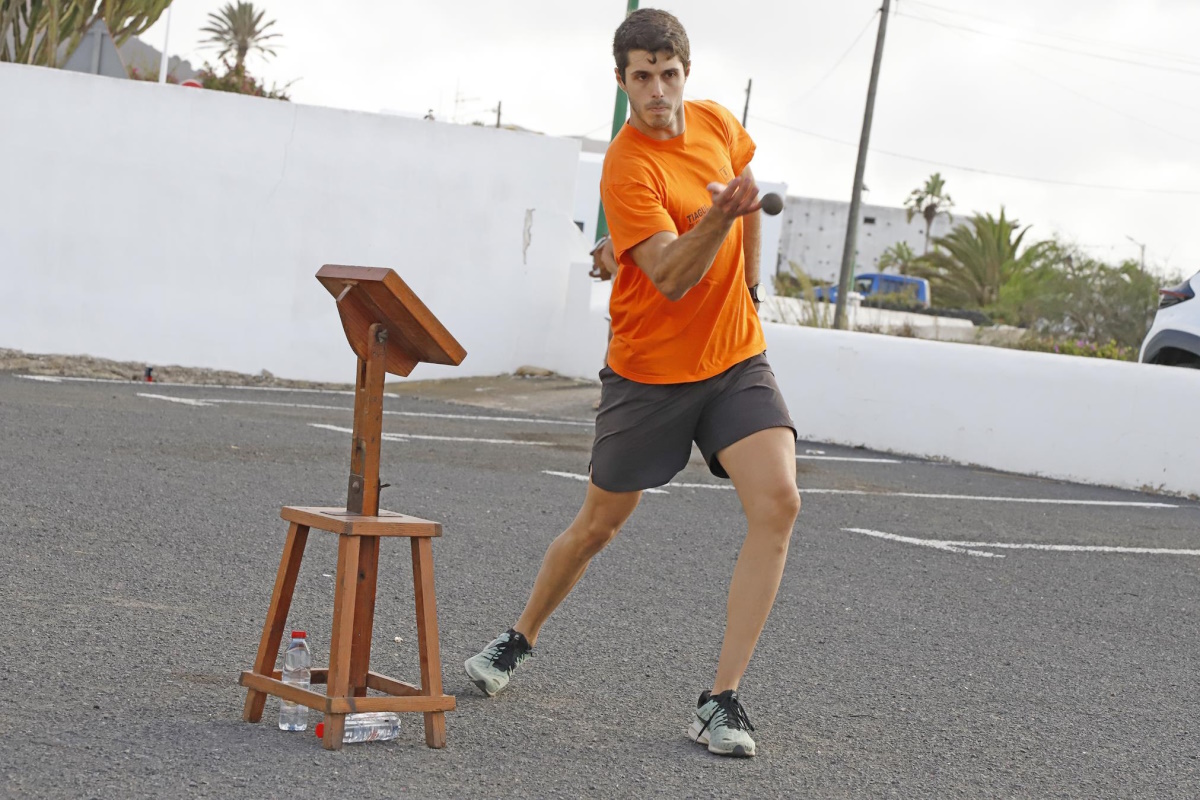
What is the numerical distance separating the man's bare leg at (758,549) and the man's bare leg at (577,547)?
39cm

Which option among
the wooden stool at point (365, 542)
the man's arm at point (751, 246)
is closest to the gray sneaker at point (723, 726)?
the wooden stool at point (365, 542)

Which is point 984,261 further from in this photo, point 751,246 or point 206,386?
point 751,246

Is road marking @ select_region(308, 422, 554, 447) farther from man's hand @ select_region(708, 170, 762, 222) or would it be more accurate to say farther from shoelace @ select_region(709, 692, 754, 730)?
man's hand @ select_region(708, 170, 762, 222)

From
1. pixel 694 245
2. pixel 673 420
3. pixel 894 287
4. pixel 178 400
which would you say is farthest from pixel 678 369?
pixel 894 287

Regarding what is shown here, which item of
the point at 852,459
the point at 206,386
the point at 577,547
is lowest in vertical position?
the point at 206,386

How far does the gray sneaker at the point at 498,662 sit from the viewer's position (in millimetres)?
4332

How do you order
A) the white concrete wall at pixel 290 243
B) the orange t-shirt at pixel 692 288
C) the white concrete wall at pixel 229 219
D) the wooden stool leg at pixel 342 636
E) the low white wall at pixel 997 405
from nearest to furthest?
the wooden stool leg at pixel 342 636 < the orange t-shirt at pixel 692 288 < the low white wall at pixel 997 405 < the white concrete wall at pixel 290 243 < the white concrete wall at pixel 229 219

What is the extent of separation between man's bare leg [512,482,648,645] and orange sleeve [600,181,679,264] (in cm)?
76

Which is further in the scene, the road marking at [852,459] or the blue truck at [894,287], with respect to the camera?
the blue truck at [894,287]

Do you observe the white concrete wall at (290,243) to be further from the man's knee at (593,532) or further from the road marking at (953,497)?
the man's knee at (593,532)

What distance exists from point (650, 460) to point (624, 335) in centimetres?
37

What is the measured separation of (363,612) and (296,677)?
0.94 ft

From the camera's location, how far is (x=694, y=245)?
369cm

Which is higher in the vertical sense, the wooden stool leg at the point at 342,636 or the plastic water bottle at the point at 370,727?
the wooden stool leg at the point at 342,636
